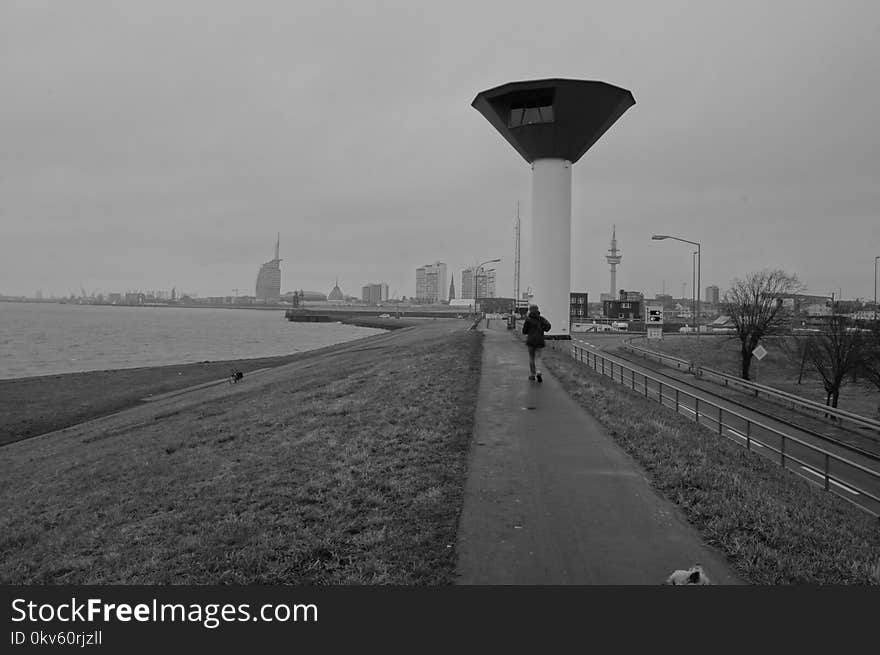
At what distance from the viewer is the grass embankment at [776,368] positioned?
33.8 metres

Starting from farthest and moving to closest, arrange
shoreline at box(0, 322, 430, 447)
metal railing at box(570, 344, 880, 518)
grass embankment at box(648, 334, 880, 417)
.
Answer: grass embankment at box(648, 334, 880, 417), shoreline at box(0, 322, 430, 447), metal railing at box(570, 344, 880, 518)

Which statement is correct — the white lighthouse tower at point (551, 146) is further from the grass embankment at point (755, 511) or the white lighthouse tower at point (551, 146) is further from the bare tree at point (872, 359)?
the bare tree at point (872, 359)

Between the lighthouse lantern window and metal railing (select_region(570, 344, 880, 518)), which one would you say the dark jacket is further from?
the lighthouse lantern window

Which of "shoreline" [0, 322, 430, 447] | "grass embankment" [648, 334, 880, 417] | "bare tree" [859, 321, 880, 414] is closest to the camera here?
"shoreline" [0, 322, 430, 447]

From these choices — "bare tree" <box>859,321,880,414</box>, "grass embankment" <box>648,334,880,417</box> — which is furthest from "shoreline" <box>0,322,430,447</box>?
"bare tree" <box>859,321,880,414</box>

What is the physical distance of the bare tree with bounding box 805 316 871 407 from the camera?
98.7 ft

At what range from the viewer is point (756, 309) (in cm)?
3794

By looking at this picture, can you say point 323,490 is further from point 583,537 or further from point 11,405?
point 11,405

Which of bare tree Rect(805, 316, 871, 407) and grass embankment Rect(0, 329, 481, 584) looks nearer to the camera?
grass embankment Rect(0, 329, 481, 584)

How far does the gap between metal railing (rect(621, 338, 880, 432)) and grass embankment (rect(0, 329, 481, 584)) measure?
1482cm

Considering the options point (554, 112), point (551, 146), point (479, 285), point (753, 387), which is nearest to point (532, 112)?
point (554, 112)

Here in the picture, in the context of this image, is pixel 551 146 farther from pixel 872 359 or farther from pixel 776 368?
pixel 776 368

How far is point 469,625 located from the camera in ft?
12.1

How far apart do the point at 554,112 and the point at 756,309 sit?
76.4ft
